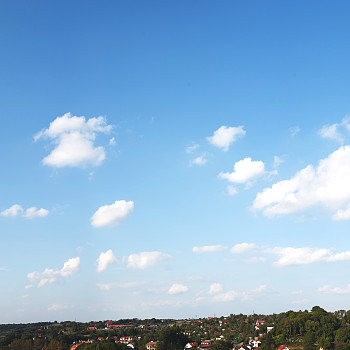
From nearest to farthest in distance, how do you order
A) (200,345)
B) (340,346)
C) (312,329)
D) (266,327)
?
(340,346) < (312,329) < (200,345) < (266,327)

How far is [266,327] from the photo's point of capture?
553 ft

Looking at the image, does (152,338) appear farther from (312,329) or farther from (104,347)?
(312,329)

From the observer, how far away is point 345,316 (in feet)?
526

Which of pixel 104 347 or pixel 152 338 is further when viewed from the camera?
pixel 152 338

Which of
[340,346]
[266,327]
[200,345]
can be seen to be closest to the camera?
[340,346]

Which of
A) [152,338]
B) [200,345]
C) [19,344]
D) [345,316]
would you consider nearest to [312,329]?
[345,316]

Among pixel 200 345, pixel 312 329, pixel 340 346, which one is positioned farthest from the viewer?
pixel 200 345

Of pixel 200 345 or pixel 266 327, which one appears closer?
pixel 200 345

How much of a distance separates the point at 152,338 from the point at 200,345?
19.5m

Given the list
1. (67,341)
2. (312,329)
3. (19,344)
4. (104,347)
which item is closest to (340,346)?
(312,329)

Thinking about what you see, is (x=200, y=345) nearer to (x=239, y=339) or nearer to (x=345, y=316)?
(x=239, y=339)

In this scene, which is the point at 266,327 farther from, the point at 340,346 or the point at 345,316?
the point at 340,346

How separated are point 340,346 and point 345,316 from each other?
52659mm

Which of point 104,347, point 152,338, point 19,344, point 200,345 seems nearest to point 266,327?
point 200,345
